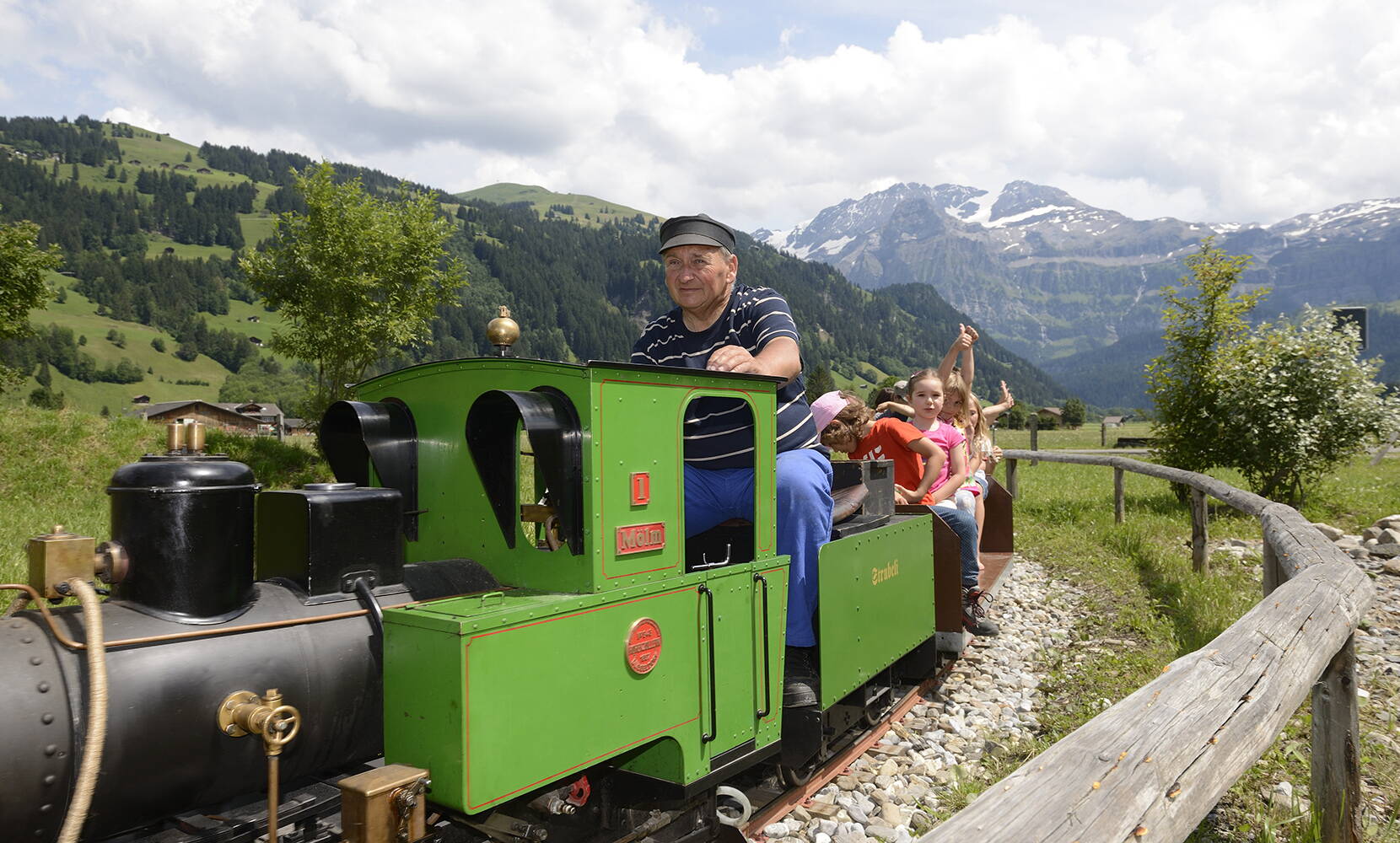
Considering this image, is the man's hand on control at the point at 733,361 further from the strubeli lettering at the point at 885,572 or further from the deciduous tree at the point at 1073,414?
the deciduous tree at the point at 1073,414

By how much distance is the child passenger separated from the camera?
7.16 meters

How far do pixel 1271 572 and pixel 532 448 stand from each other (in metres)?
5.65

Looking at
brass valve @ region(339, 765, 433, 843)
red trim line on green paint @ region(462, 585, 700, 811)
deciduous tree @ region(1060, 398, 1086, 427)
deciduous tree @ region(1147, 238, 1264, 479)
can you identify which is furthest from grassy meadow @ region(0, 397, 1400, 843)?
deciduous tree @ region(1060, 398, 1086, 427)

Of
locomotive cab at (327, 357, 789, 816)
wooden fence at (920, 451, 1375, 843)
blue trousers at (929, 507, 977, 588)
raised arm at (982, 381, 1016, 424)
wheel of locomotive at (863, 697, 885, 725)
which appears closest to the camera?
wooden fence at (920, 451, 1375, 843)

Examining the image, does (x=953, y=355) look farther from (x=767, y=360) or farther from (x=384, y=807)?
(x=384, y=807)

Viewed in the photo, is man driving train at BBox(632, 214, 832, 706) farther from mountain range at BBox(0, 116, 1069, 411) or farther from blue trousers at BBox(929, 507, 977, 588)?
mountain range at BBox(0, 116, 1069, 411)

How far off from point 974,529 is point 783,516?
3.34 metres

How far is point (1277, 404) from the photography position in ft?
41.2

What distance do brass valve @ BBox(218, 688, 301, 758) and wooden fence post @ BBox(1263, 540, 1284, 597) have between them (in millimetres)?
5915

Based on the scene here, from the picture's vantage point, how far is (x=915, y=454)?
779cm

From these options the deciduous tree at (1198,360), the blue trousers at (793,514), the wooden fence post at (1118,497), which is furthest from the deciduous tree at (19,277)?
the deciduous tree at (1198,360)

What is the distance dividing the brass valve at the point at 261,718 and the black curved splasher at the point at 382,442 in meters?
1.16

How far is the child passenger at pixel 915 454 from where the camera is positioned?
7.16 meters

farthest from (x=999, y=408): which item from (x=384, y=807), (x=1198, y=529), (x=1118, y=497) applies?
(x=384, y=807)
